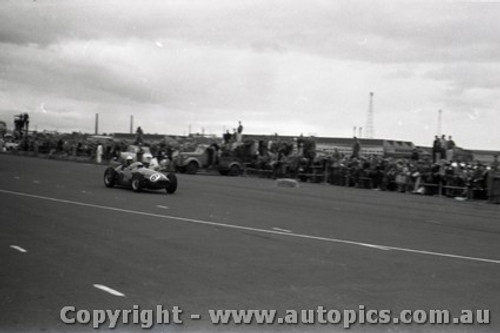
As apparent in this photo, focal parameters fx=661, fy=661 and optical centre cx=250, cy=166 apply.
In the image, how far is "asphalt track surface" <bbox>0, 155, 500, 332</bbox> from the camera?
6.84 meters

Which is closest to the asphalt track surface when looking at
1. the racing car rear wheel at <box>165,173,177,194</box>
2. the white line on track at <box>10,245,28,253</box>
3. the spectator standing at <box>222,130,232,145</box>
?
the white line on track at <box>10,245,28,253</box>

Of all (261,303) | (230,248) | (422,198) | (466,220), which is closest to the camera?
(261,303)

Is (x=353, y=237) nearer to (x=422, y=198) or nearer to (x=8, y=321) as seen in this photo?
(x=8, y=321)

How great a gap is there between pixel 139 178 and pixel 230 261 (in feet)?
40.1

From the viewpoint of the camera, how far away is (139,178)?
2112 centimetres

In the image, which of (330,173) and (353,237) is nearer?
(353,237)

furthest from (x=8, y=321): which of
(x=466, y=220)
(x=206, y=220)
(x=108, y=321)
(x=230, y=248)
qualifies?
(x=466, y=220)

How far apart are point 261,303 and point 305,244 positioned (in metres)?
4.50

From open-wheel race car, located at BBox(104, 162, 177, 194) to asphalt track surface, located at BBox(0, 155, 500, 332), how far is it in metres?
2.97

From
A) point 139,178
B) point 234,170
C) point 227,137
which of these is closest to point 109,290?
point 139,178

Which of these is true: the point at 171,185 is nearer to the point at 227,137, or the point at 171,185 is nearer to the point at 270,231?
the point at 270,231

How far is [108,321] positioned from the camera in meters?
6.18

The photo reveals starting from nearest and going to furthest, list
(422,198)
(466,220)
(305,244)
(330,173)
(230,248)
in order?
(230,248) < (305,244) < (466,220) < (422,198) < (330,173)

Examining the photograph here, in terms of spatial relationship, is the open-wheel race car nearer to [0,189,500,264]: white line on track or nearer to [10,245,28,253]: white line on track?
[0,189,500,264]: white line on track
